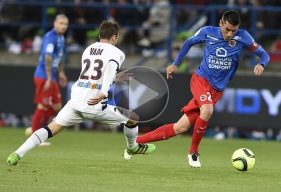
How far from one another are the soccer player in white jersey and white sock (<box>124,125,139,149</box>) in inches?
16.9

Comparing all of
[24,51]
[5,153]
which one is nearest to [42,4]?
[24,51]

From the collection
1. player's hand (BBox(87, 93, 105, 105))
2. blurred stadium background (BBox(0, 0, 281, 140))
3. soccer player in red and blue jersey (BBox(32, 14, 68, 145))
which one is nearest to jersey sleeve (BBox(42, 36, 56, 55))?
soccer player in red and blue jersey (BBox(32, 14, 68, 145))

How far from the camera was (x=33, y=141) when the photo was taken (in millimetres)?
9414

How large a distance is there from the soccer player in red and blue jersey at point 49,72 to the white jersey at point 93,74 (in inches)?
205

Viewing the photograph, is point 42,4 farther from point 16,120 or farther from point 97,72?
point 97,72

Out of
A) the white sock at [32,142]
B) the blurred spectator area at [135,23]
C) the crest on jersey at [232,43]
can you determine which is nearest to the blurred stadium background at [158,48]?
the blurred spectator area at [135,23]

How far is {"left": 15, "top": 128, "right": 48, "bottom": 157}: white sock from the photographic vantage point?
30.7ft

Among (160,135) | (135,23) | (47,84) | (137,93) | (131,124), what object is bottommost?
(137,93)

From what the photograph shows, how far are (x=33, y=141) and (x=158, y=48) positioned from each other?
34.4 feet

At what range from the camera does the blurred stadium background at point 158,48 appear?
59.2 feet

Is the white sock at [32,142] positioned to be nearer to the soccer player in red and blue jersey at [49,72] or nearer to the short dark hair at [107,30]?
the short dark hair at [107,30]

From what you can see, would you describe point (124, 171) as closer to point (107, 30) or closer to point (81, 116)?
point (81, 116)
